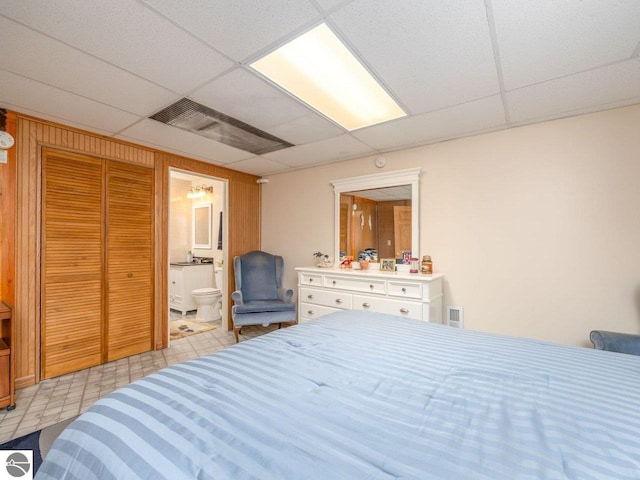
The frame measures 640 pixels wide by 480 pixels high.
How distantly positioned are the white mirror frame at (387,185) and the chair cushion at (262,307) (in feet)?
2.89

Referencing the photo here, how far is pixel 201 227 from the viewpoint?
18.4 ft

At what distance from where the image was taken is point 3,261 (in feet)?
7.94

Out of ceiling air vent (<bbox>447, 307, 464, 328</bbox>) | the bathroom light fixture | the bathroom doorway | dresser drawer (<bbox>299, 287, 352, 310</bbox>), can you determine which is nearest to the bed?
ceiling air vent (<bbox>447, 307, 464, 328</bbox>)

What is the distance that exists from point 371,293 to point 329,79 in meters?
2.06

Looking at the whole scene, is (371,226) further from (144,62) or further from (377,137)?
(144,62)

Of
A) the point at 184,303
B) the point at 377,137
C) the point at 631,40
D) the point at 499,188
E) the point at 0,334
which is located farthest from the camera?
the point at 184,303

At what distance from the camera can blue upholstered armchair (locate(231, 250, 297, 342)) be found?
11.4ft

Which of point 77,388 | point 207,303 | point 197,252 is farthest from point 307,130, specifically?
point 197,252

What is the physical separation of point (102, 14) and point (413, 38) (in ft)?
5.29

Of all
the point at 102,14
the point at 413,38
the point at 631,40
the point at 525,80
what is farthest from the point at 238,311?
the point at 631,40

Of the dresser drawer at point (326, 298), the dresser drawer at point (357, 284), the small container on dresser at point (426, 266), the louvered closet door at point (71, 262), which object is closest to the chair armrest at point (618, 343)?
the small container on dresser at point (426, 266)

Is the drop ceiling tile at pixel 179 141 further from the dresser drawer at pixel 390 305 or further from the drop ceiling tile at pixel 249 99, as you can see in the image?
the dresser drawer at pixel 390 305

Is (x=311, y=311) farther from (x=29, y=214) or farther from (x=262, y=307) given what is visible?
(x=29, y=214)

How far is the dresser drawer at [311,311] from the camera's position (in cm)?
339
